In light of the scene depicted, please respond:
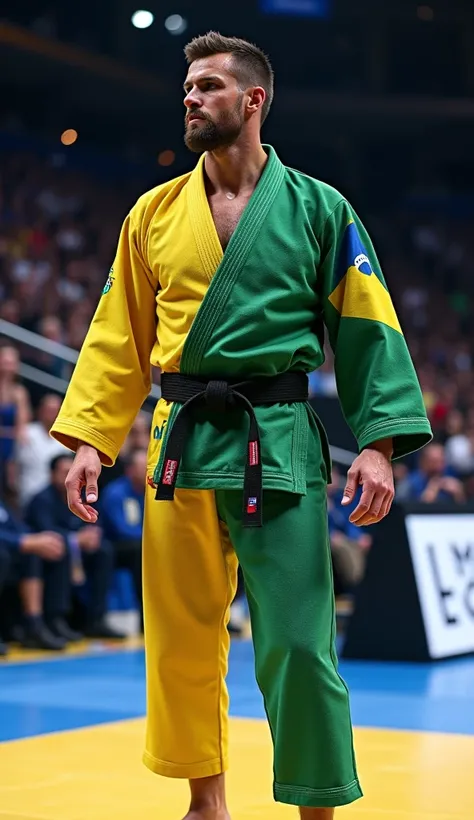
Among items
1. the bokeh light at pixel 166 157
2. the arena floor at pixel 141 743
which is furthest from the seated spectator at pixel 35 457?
the bokeh light at pixel 166 157

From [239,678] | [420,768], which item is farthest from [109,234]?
[420,768]

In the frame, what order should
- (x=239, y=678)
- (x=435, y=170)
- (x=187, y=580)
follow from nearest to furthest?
(x=187, y=580) → (x=239, y=678) → (x=435, y=170)

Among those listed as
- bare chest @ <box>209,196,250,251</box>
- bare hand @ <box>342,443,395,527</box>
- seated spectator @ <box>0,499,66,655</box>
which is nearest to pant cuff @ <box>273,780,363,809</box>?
bare hand @ <box>342,443,395,527</box>

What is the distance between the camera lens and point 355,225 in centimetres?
268

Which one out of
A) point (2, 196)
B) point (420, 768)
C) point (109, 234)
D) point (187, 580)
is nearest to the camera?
point (187, 580)

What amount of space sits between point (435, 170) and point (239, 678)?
56.6 feet

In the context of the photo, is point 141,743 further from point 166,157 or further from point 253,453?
point 166,157

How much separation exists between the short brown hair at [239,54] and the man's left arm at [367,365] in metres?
0.34

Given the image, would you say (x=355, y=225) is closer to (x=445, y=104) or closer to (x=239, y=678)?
(x=239, y=678)

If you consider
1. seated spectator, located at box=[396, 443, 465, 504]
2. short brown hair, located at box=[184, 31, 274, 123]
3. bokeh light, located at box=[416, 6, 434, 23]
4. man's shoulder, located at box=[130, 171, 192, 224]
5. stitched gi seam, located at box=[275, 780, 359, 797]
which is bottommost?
stitched gi seam, located at box=[275, 780, 359, 797]

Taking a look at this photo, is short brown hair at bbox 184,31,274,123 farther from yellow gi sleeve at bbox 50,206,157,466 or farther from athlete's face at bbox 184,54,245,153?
yellow gi sleeve at bbox 50,206,157,466

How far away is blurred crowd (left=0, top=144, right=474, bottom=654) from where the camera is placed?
23.4 feet

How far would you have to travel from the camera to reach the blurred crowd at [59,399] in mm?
7145

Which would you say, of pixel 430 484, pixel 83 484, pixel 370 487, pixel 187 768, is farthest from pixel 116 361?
pixel 430 484
